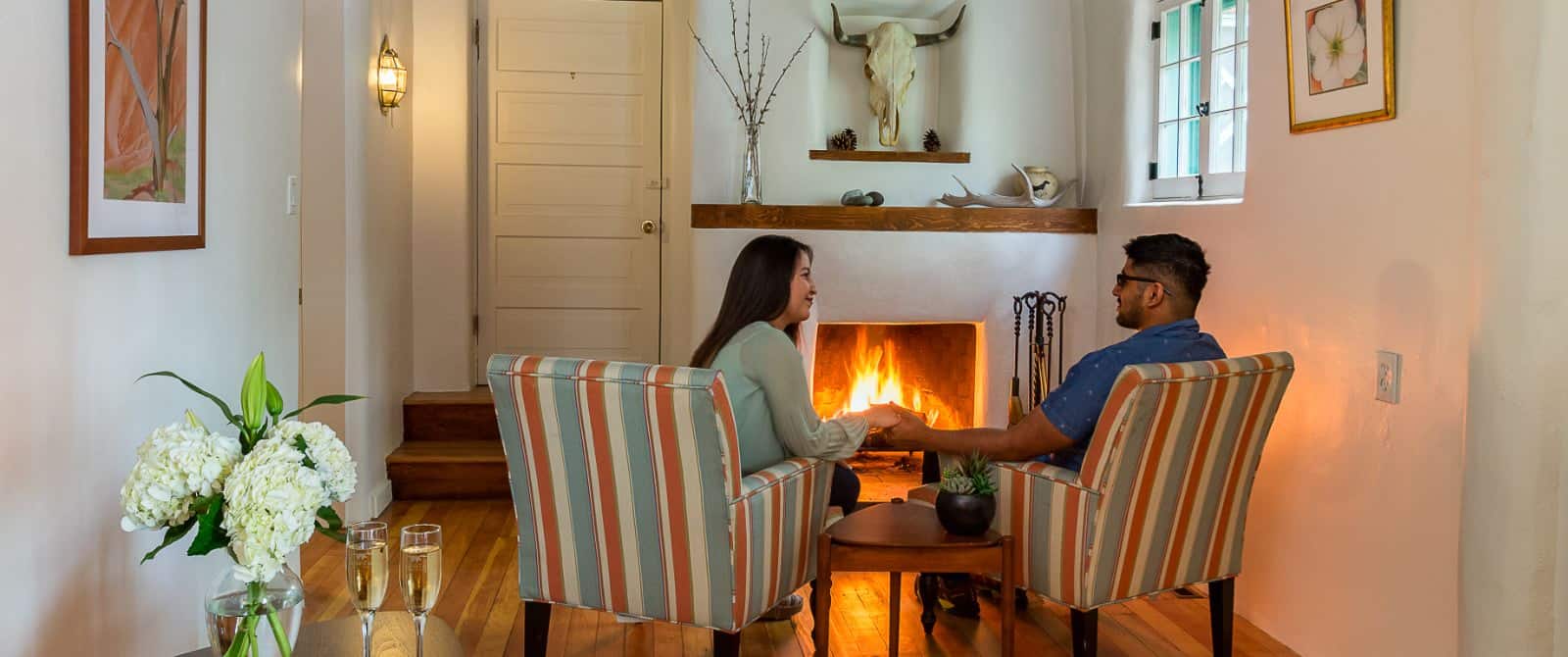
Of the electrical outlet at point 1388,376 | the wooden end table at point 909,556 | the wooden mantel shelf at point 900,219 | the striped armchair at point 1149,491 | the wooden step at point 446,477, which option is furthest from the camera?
the wooden step at point 446,477

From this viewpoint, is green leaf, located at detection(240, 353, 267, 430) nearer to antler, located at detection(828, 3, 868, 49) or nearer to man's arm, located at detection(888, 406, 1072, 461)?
man's arm, located at detection(888, 406, 1072, 461)

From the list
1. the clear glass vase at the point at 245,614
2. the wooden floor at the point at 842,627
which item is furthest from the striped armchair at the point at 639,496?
the clear glass vase at the point at 245,614

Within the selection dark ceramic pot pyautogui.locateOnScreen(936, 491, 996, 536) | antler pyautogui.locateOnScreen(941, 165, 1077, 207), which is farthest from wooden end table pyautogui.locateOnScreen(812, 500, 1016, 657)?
antler pyautogui.locateOnScreen(941, 165, 1077, 207)

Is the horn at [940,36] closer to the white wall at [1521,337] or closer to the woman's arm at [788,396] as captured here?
the woman's arm at [788,396]

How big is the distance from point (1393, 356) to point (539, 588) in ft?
7.00

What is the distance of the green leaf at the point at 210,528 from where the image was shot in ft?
5.34

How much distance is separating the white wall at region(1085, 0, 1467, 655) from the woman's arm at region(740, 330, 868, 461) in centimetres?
134

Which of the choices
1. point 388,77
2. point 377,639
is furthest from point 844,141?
point 377,639

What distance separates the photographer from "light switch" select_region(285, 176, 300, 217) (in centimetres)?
360

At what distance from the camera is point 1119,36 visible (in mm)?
4988

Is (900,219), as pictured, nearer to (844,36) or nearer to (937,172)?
(937,172)

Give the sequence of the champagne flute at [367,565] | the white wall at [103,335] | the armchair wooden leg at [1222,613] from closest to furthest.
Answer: the champagne flute at [367,565]
the white wall at [103,335]
the armchair wooden leg at [1222,613]

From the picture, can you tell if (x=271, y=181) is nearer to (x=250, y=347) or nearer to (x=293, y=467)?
(x=250, y=347)

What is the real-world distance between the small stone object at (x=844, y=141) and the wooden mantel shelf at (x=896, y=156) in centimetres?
8
